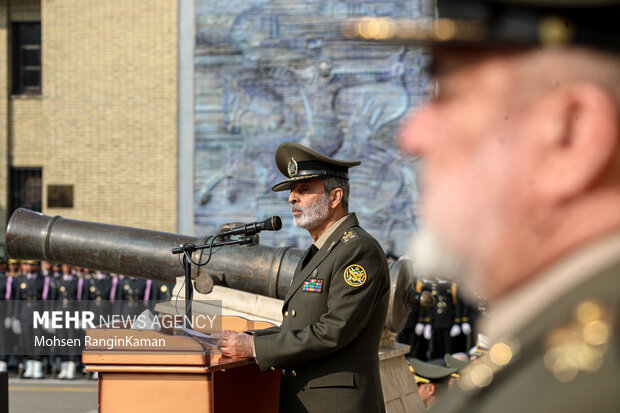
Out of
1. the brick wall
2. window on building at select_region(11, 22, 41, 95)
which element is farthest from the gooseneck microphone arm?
window on building at select_region(11, 22, 41, 95)

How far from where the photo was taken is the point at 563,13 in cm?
85

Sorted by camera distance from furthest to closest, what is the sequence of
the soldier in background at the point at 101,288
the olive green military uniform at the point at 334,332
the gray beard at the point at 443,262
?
the soldier in background at the point at 101,288, the olive green military uniform at the point at 334,332, the gray beard at the point at 443,262

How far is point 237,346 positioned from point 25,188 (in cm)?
1563

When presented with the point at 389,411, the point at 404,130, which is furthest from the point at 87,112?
the point at 404,130

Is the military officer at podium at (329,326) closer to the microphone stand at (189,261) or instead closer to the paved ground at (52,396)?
the microphone stand at (189,261)

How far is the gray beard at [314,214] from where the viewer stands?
345 centimetres

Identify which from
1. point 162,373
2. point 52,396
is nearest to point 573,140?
point 162,373

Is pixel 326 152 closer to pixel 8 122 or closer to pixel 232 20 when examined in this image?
pixel 232 20


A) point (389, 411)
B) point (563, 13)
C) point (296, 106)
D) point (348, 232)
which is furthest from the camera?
point (296, 106)

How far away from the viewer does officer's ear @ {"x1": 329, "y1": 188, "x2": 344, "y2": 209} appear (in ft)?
11.5

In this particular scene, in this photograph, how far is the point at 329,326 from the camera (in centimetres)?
310

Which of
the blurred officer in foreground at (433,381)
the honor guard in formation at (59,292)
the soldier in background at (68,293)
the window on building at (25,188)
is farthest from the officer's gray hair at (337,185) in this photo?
the window on building at (25,188)

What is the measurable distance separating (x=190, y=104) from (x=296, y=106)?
2.13 metres

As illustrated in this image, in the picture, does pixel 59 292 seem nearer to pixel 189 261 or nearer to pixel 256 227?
pixel 189 261
